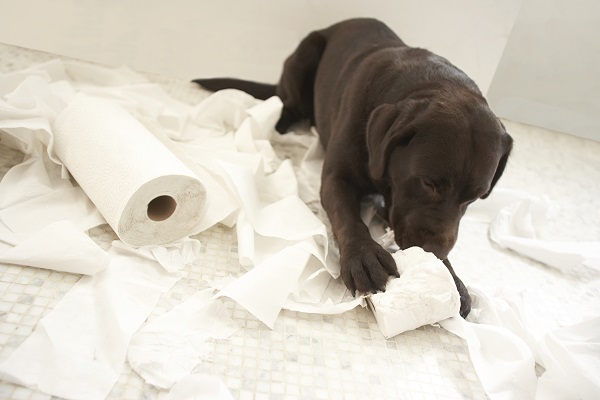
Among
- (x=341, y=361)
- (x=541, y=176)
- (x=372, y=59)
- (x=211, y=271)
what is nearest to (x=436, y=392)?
(x=341, y=361)

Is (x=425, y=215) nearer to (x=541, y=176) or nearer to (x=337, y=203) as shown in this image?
(x=337, y=203)

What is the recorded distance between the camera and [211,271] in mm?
1458

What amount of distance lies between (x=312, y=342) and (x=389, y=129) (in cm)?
64

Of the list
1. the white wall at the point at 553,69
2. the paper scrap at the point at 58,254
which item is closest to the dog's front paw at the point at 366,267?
the paper scrap at the point at 58,254

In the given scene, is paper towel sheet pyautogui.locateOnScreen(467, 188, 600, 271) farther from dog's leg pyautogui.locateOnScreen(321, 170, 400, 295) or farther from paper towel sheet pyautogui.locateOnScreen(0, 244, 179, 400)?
paper towel sheet pyautogui.locateOnScreen(0, 244, 179, 400)

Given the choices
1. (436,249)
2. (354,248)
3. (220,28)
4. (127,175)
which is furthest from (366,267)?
(220,28)

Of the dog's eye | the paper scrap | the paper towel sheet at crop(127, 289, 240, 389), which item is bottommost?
the paper towel sheet at crop(127, 289, 240, 389)

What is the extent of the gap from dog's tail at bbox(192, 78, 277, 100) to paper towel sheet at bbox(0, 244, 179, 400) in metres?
1.33

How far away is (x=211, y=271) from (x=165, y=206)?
0.23 m

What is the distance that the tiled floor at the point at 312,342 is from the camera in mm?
1139

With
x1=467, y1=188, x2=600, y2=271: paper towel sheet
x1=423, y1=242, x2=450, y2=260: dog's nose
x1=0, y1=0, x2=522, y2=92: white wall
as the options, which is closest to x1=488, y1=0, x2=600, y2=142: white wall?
x1=0, y1=0, x2=522, y2=92: white wall

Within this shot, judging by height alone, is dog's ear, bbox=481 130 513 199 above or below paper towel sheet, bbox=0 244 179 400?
above

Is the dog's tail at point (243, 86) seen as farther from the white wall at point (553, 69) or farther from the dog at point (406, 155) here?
the white wall at point (553, 69)

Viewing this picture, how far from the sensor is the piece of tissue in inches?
53.2
